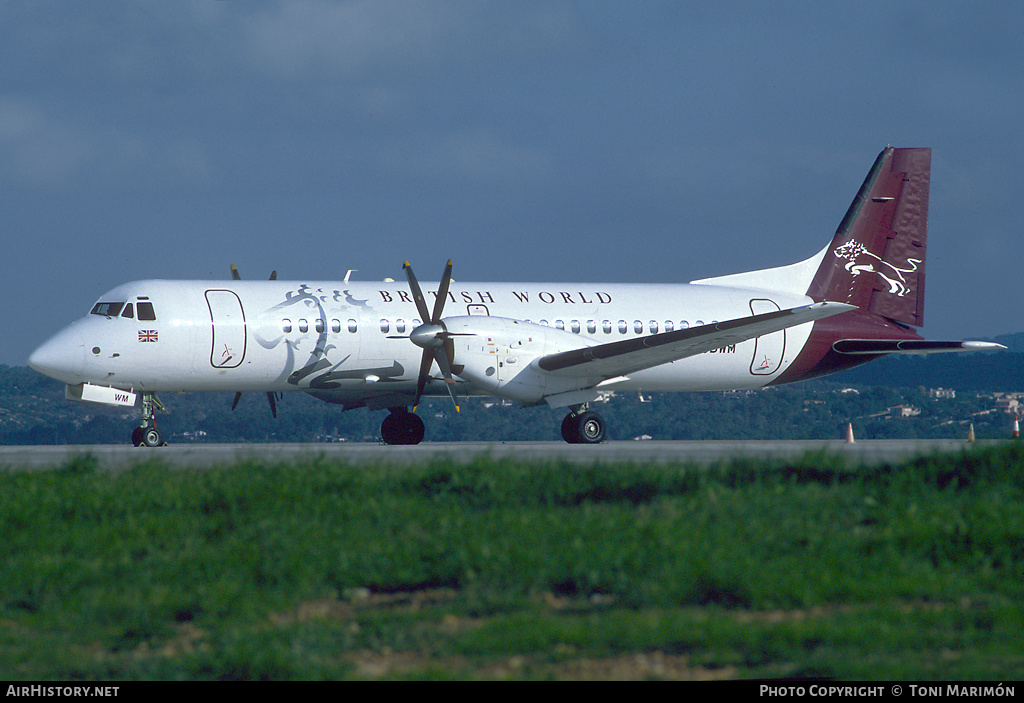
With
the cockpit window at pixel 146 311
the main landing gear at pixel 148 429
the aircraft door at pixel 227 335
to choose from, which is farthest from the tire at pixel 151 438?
the cockpit window at pixel 146 311

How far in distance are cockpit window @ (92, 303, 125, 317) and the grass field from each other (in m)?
11.2

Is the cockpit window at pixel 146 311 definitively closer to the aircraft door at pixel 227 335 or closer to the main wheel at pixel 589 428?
the aircraft door at pixel 227 335

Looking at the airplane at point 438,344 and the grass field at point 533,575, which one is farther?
the airplane at point 438,344

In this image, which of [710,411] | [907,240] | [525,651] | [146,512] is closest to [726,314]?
[907,240]

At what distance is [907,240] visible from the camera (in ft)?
90.6

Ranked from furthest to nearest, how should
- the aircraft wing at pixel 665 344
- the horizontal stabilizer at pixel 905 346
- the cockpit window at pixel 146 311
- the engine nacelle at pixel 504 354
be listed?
the horizontal stabilizer at pixel 905 346
the cockpit window at pixel 146 311
the engine nacelle at pixel 504 354
the aircraft wing at pixel 665 344

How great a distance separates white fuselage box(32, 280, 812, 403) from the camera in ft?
68.2

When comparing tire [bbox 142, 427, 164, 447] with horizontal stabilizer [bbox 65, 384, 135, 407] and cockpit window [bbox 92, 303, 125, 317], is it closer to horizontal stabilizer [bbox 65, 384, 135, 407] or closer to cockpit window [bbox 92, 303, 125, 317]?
horizontal stabilizer [bbox 65, 384, 135, 407]

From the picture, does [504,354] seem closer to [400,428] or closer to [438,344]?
[438,344]

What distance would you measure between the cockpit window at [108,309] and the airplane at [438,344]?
0.03m

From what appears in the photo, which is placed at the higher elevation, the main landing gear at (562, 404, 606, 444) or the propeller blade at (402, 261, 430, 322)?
the propeller blade at (402, 261, 430, 322)

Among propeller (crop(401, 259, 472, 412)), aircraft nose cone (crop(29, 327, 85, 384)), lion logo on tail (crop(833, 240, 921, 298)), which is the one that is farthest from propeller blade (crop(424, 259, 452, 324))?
lion logo on tail (crop(833, 240, 921, 298))

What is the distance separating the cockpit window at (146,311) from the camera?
21.0 meters
